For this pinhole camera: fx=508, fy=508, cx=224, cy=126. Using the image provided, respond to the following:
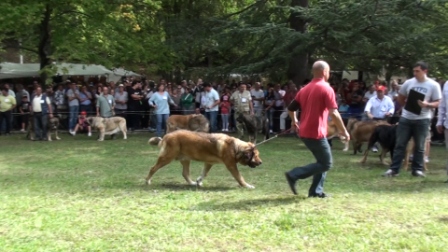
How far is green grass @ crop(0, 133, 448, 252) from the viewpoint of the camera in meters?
5.51

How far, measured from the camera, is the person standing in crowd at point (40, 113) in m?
17.6

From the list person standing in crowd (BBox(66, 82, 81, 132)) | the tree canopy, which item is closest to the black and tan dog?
person standing in crowd (BBox(66, 82, 81, 132))

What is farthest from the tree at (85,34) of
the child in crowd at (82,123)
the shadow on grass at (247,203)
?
the shadow on grass at (247,203)

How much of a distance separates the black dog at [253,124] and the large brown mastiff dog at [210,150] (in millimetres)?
7542

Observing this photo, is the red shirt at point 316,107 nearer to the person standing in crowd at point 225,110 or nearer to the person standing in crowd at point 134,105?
the person standing in crowd at point 225,110

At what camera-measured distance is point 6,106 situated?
18500 millimetres

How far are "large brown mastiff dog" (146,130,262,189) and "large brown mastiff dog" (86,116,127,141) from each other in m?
9.28

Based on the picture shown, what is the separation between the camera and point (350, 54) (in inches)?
663

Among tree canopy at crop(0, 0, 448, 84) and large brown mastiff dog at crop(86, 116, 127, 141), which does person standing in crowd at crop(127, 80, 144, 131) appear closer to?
tree canopy at crop(0, 0, 448, 84)

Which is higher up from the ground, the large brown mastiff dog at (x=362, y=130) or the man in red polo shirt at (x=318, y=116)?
the man in red polo shirt at (x=318, y=116)

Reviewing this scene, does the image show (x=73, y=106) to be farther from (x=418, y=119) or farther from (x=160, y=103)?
(x=418, y=119)

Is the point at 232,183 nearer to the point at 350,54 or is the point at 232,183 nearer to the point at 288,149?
the point at 288,149

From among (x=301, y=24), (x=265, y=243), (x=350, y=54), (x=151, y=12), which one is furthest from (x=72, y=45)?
(x=265, y=243)

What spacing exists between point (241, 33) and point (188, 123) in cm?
407
